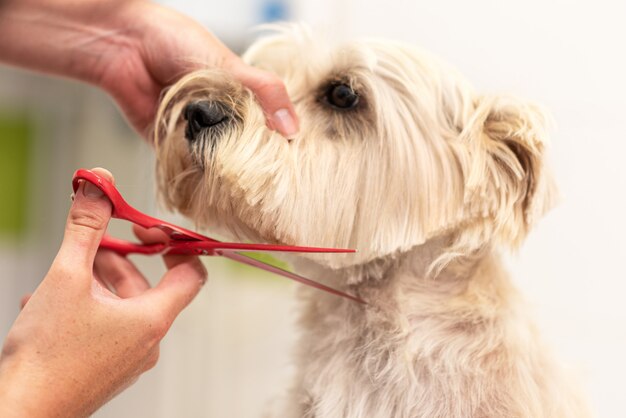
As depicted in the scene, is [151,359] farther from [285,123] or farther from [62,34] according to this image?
[62,34]

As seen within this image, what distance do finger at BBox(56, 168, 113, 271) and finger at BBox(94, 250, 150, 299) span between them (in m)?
0.22

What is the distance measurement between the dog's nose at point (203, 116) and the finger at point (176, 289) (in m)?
0.14

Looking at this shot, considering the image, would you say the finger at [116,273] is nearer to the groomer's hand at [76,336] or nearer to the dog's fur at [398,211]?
the dog's fur at [398,211]

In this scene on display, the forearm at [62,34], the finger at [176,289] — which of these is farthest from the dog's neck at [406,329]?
the forearm at [62,34]

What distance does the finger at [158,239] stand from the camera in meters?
0.76

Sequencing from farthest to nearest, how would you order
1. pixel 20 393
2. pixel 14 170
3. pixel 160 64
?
pixel 14 170
pixel 160 64
pixel 20 393

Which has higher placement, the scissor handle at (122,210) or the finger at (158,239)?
the finger at (158,239)

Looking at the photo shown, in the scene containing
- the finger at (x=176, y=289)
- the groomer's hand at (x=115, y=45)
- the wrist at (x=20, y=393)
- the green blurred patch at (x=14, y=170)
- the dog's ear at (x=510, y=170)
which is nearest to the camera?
the wrist at (x=20, y=393)

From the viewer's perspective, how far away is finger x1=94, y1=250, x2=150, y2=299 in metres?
0.82

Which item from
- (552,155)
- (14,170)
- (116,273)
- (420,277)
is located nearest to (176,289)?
(116,273)

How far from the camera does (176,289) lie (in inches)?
27.0

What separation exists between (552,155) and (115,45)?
0.64 meters

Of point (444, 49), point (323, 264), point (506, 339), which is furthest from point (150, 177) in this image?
point (444, 49)

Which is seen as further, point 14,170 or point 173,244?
point 14,170
